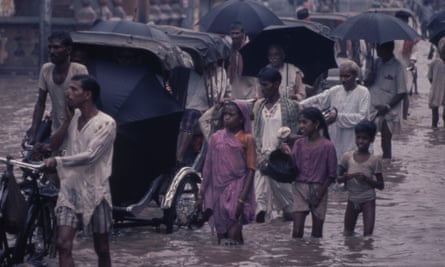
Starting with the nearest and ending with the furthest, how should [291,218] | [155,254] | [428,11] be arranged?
[155,254]
[291,218]
[428,11]

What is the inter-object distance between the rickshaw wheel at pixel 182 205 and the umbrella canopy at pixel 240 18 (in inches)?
212

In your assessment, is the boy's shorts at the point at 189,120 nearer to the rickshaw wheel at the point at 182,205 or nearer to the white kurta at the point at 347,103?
the rickshaw wheel at the point at 182,205

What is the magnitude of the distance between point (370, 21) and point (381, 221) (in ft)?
14.3

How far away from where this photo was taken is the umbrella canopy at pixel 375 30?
1559 centimetres

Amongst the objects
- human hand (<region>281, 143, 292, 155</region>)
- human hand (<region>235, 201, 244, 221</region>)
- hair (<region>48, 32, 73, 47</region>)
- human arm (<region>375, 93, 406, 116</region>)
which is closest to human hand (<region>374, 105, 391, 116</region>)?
human arm (<region>375, 93, 406, 116</region>)

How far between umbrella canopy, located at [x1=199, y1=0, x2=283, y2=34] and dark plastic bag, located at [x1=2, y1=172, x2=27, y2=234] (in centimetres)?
808

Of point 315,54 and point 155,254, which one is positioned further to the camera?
point 315,54

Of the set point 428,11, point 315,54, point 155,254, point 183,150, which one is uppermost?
point 428,11

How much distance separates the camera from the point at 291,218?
39.6 ft

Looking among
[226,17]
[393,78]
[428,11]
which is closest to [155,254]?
[393,78]

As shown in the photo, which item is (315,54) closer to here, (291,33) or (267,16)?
A: (291,33)

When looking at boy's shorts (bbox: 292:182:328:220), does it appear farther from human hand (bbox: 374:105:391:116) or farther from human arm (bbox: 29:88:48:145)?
human hand (bbox: 374:105:391:116)

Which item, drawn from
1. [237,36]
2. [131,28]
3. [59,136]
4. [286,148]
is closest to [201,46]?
[131,28]

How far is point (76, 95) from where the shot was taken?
28.2 ft
